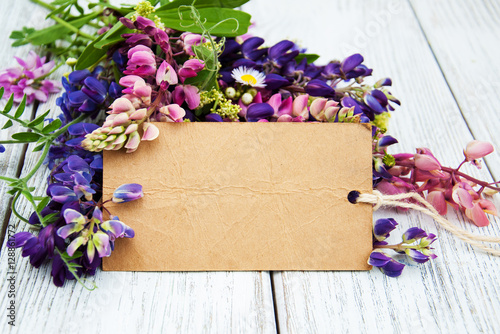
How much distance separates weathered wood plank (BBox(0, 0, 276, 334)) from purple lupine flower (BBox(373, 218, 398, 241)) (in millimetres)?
173

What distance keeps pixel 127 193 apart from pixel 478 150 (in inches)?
21.7

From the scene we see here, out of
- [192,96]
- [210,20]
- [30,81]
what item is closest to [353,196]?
[192,96]

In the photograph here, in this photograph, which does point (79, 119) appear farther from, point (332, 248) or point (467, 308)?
point (467, 308)

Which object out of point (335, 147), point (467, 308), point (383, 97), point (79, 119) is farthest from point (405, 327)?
point (79, 119)

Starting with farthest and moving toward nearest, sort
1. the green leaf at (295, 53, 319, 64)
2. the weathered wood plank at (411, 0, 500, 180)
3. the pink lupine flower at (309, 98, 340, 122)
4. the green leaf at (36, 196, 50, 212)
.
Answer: the weathered wood plank at (411, 0, 500, 180) → the green leaf at (295, 53, 319, 64) → the pink lupine flower at (309, 98, 340, 122) → the green leaf at (36, 196, 50, 212)

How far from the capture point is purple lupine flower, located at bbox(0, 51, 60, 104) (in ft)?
2.96

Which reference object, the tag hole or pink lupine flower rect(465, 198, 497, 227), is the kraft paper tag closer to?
the tag hole

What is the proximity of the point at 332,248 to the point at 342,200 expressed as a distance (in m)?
0.07

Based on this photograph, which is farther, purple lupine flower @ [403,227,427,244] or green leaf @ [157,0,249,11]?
green leaf @ [157,0,249,11]

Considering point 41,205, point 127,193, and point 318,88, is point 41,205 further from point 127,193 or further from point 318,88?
point 318,88

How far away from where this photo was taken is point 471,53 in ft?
3.74

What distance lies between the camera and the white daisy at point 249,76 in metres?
0.71

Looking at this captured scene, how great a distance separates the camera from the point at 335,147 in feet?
2.06

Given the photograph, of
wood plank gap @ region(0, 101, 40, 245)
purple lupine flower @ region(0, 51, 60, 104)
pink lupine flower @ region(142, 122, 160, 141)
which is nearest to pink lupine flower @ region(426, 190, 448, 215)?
pink lupine flower @ region(142, 122, 160, 141)
